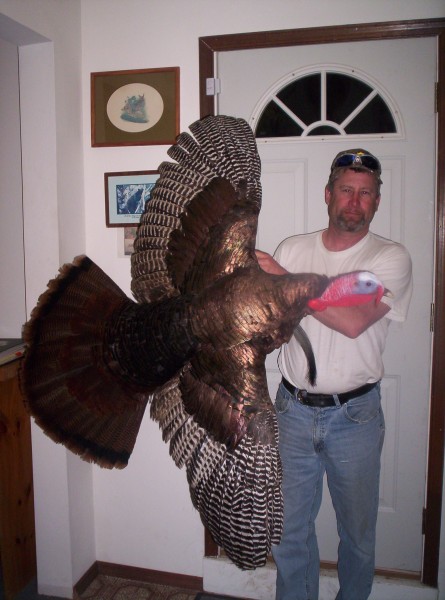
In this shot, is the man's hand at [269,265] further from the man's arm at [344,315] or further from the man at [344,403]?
the man at [344,403]

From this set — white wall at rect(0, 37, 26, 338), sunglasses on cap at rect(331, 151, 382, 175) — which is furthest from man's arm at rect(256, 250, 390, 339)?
white wall at rect(0, 37, 26, 338)

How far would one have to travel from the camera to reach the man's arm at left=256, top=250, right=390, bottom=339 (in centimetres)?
123

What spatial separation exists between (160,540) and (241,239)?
1.50m

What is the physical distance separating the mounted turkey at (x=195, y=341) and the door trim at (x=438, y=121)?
506mm

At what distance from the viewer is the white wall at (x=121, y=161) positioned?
1679 millimetres

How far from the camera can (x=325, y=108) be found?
1.75m

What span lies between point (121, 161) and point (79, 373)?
3.24ft

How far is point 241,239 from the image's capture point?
1256 mm

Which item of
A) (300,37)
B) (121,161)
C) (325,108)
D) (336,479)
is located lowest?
(336,479)

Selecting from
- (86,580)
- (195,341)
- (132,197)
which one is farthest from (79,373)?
(86,580)

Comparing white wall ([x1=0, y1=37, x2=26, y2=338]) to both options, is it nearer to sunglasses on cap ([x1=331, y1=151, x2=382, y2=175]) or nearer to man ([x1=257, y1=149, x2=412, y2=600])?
man ([x1=257, y1=149, x2=412, y2=600])

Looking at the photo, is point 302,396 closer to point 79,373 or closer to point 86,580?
point 79,373

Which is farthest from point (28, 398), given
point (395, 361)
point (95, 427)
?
point (395, 361)

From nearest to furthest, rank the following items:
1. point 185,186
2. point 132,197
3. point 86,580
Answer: point 185,186 < point 132,197 < point 86,580
